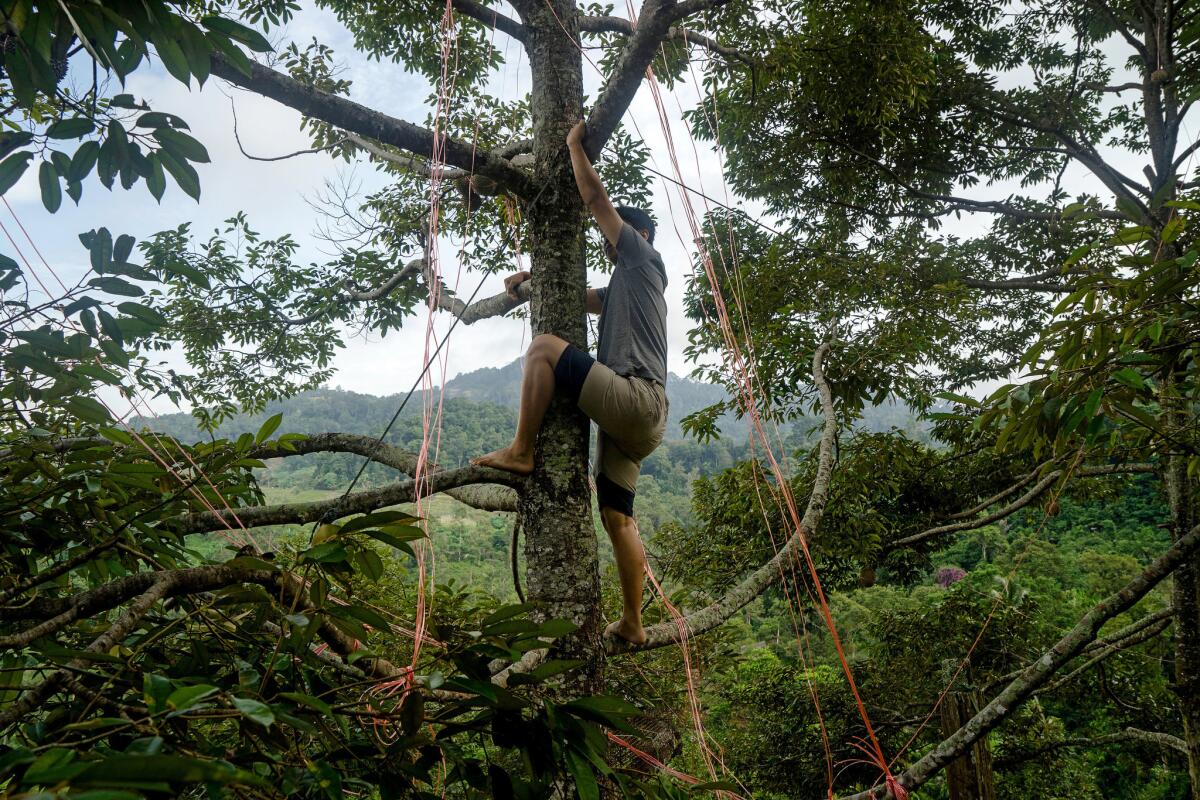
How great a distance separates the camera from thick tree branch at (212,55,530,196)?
5.69ft

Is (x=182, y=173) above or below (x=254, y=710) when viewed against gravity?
above

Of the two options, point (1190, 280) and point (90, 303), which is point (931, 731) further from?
point (90, 303)

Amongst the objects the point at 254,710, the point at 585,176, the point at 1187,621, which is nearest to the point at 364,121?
the point at 585,176

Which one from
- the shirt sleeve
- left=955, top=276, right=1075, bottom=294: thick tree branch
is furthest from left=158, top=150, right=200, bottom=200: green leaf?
left=955, top=276, right=1075, bottom=294: thick tree branch

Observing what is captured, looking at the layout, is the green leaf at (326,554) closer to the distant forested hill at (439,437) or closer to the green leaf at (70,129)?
the green leaf at (70,129)

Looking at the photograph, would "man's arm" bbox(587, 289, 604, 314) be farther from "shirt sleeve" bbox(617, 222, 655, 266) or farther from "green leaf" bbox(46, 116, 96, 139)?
"green leaf" bbox(46, 116, 96, 139)

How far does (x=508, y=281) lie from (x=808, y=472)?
3.20m

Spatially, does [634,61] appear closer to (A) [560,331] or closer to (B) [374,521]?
(A) [560,331]

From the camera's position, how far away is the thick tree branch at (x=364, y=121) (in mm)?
1733

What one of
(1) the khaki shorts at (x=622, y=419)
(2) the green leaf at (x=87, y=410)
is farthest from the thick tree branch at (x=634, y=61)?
(2) the green leaf at (x=87, y=410)

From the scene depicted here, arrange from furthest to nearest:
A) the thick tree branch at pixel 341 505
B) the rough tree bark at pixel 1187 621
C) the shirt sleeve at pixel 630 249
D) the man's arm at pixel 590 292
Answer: the rough tree bark at pixel 1187 621 < the man's arm at pixel 590 292 < the shirt sleeve at pixel 630 249 < the thick tree branch at pixel 341 505

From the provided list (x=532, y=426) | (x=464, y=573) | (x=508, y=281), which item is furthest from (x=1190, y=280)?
(x=464, y=573)

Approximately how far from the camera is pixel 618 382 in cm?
194

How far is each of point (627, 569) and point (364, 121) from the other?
161cm
